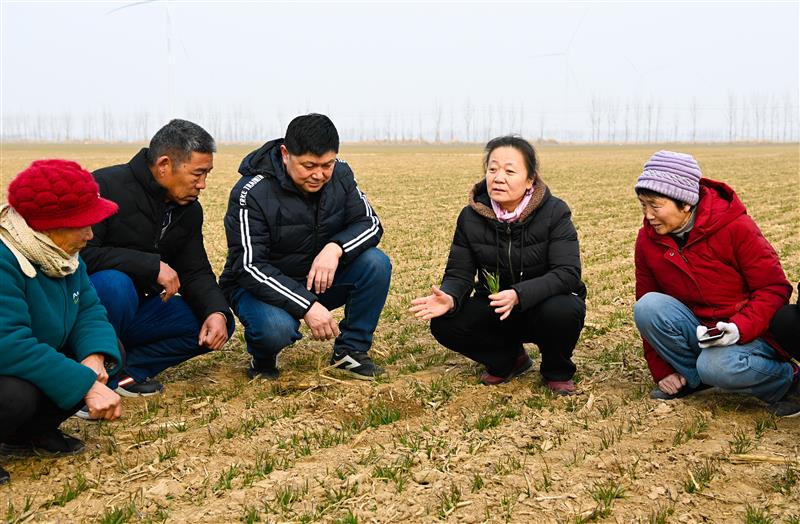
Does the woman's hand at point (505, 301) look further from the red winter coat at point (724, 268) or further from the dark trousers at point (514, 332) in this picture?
the red winter coat at point (724, 268)

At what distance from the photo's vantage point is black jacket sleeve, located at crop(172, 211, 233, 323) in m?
5.60

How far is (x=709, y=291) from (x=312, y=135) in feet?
8.61

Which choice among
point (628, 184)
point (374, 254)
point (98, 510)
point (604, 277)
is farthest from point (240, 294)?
point (628, 184)

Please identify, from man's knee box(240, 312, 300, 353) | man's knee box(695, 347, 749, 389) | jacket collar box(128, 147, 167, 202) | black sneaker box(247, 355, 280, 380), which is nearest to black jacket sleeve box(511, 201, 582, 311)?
man's knee box(695, 347, 749, 389)

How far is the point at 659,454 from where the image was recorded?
4.23 metres

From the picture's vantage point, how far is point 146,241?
5492 mm

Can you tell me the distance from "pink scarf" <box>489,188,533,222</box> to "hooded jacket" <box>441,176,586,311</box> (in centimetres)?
3

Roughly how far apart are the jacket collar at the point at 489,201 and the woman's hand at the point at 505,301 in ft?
1.76

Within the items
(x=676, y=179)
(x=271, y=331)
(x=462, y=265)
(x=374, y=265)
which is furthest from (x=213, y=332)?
(x=676, y=179)

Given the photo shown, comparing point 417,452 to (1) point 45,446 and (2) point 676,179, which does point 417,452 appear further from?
(2) point 676,179

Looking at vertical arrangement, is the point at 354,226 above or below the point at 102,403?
above

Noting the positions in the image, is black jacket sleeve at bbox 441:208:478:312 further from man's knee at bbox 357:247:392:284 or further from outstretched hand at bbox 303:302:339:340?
outstretched hand at bbox 303:302:339:340

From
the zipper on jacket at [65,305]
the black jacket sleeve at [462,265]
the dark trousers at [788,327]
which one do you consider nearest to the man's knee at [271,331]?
the black jacket sleeve at [462,265]

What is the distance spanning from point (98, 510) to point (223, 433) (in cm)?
102
